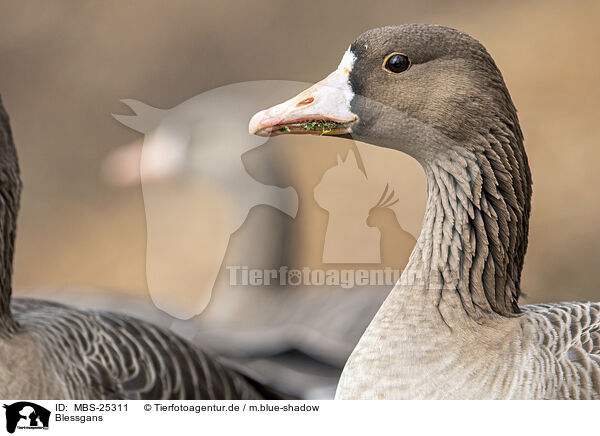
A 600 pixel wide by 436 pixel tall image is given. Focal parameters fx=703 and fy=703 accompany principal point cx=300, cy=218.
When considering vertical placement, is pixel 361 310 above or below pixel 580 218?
below

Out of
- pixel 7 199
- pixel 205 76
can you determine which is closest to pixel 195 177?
pixel 205 76

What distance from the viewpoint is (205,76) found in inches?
76.7

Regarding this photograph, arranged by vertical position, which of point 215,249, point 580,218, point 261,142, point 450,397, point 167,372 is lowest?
point 167,372

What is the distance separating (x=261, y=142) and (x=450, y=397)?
1.00 m

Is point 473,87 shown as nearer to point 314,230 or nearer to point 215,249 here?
point 314,230

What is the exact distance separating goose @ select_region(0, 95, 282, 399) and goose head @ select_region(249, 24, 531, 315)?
2.72 feet

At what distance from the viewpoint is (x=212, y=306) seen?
216cm

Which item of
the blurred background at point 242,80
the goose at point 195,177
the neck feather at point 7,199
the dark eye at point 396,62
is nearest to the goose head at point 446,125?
the dark eye at point 396,62

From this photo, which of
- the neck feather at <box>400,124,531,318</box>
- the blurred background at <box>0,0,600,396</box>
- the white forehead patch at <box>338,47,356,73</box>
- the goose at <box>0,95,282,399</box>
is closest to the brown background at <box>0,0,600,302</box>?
the blurred background at <box>0,0,600,396</box>

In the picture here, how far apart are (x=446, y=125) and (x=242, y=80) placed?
27.6 inches

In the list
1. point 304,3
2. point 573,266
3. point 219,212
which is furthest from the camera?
point 219,212

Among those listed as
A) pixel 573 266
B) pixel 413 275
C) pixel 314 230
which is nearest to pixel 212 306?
pixel 314 230

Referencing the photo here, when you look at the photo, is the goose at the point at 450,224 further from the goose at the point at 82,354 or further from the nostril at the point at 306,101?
the goose at the point at 82,354
